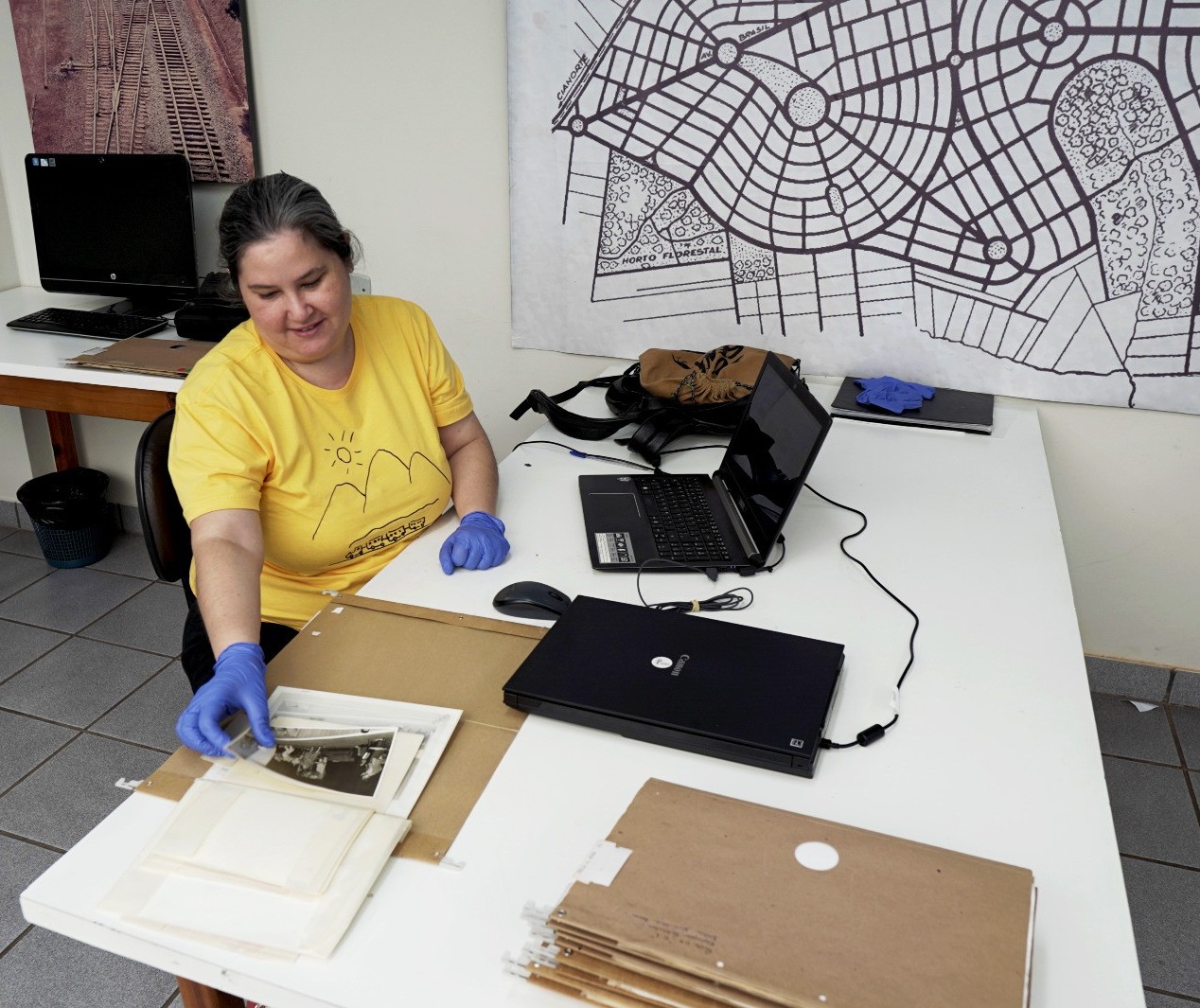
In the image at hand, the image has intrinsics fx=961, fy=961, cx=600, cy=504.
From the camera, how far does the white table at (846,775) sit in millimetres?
779

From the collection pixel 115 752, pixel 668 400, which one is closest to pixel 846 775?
pixel 668 400

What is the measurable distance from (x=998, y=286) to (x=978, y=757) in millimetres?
1404

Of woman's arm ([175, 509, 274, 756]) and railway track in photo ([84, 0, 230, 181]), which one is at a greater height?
railway track in photo ([84, 0, 230, 181])

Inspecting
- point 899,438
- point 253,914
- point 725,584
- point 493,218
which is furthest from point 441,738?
point 493,218

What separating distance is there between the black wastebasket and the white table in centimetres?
189

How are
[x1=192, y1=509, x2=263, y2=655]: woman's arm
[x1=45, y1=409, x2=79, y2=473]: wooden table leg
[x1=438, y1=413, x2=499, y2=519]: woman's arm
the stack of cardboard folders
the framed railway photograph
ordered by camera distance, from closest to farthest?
the stack of cardboard folders
[x1=192, y1=509, x2=263, y2=655]: woman's arm
[x1=438, y1=413, x2=499, y2=519]: woman's arm
the framed railway photograph
[x1=45, y1=409, x2=79, y2=473]: wooden table leg

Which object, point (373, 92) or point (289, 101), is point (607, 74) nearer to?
point (373, 92)

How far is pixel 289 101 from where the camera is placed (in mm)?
2500

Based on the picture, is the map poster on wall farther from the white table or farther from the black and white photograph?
the black and white photograph

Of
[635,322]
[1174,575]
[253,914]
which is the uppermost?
[635,322]

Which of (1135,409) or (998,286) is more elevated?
(998,286)

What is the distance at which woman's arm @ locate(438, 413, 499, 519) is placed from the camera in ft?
5.20

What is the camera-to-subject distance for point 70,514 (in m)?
2.89

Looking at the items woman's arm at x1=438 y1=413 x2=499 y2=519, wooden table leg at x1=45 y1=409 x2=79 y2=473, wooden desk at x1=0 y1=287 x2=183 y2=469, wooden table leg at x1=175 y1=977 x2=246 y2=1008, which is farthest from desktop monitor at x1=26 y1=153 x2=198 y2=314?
wooden table leg at x1=175 y1=977 x2=246 y2=1008
